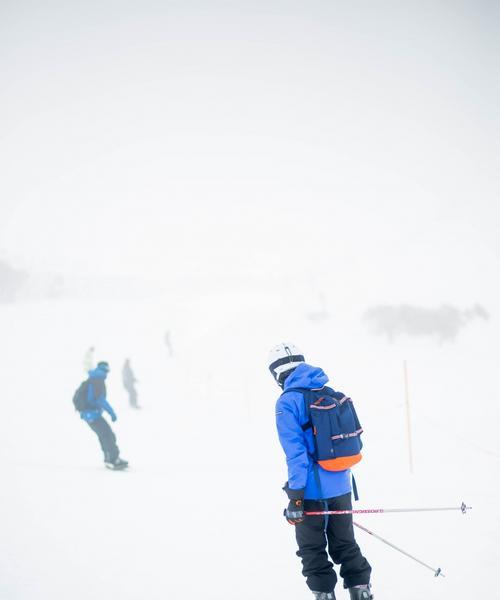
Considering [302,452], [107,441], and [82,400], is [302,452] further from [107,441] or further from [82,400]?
[107,441]

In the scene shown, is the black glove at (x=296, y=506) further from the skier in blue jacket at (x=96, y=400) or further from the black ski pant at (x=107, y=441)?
the black ski pant at (x=107, y=441)

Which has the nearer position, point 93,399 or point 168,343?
point 93,399

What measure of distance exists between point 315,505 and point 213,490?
142 inches

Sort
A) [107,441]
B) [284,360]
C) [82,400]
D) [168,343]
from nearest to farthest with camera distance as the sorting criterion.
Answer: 1. [284,360]
2. [82,400]
3. [107,441]
4. [168,343]

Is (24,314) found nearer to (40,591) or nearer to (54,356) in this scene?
(54,356)

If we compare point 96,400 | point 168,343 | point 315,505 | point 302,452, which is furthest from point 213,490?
point 168,343

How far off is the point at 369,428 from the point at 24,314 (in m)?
31.7

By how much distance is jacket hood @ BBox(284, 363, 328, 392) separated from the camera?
3.42 metres

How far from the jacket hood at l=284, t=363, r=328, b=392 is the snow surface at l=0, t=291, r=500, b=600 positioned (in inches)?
85.0

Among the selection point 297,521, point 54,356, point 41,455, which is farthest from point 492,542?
point 54,356

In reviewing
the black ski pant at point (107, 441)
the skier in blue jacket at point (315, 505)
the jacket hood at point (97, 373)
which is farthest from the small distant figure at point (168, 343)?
the skier in blue jacket at point (315, 505)

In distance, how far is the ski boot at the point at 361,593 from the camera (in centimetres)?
318

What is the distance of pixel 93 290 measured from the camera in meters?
48.6

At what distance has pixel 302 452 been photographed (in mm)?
3238
